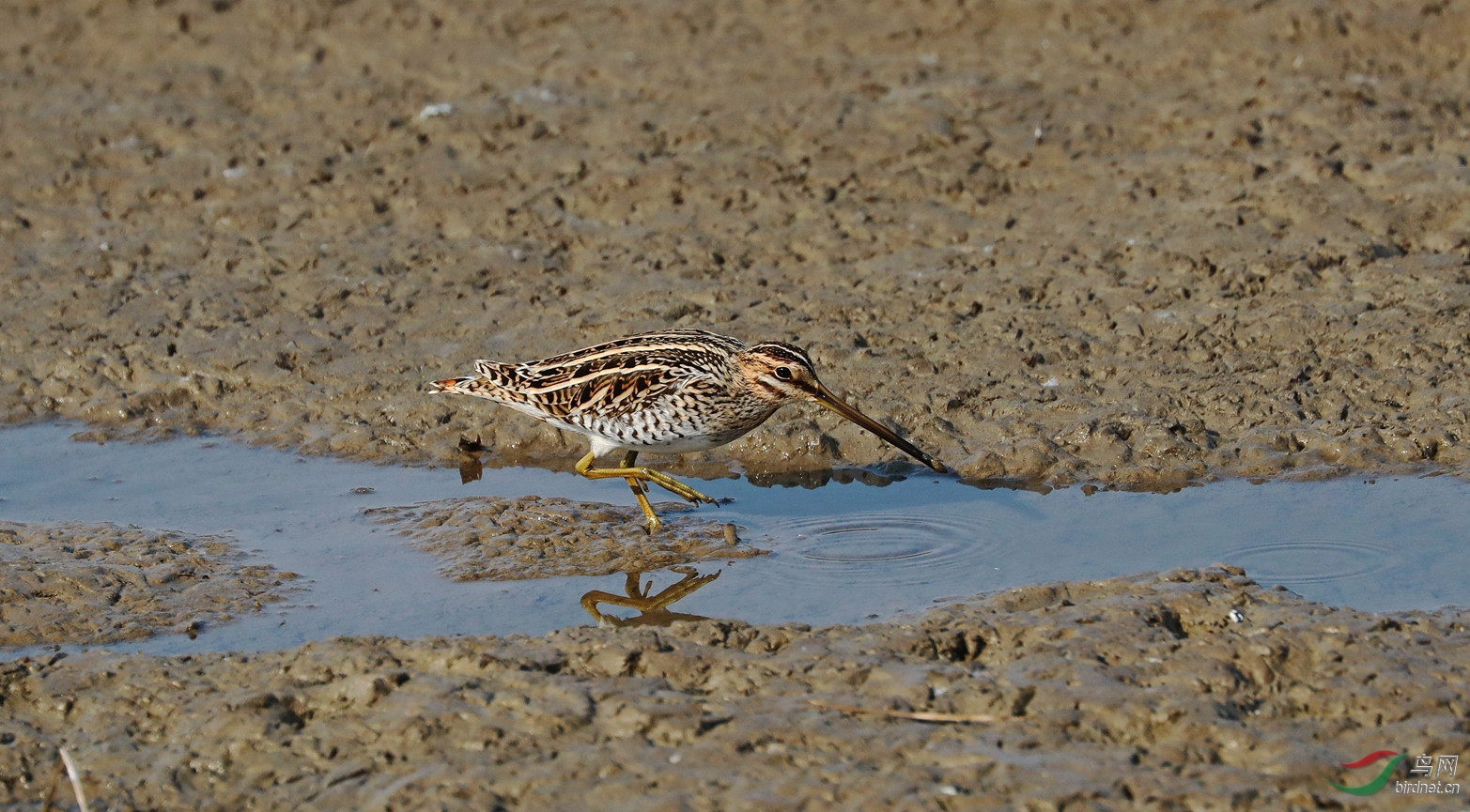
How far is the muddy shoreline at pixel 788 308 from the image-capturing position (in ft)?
17.4

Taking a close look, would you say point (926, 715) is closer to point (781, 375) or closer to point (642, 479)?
point (781, 375)

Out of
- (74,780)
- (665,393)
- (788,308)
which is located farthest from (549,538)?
(74,780)

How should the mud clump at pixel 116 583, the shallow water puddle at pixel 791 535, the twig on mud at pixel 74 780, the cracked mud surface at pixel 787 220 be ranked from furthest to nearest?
the cracked mud surface at pixel 787 220
the shallow water puddle at pixel 791 535
the mud clump at pixel 116 583
the twig on mud at pixel 74 780

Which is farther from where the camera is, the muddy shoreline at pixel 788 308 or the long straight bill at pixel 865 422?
the long straight bill at pixel 865 422

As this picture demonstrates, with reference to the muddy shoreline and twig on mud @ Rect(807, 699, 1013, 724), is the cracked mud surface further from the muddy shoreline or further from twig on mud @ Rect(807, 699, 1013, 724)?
twig on mud @ Rect(807, 699, 1013, 724)

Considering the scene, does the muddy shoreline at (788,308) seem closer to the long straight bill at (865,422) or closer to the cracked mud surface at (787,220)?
the cracked mud surface at (787,220)

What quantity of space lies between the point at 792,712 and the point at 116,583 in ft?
10.7

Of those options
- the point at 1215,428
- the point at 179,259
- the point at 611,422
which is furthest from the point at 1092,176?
the point at 179,259

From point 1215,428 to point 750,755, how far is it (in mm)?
4207

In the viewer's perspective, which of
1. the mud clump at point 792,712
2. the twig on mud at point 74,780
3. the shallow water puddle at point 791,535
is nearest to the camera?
the twig on mud at point 74,780

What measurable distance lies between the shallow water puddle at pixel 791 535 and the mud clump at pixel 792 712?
0.71 m

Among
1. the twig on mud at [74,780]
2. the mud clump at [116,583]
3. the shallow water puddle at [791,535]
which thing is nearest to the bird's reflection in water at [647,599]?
the shallow water puddle at [791,535]

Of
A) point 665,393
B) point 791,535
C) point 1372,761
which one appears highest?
point 665,393

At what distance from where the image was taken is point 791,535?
771 cm
